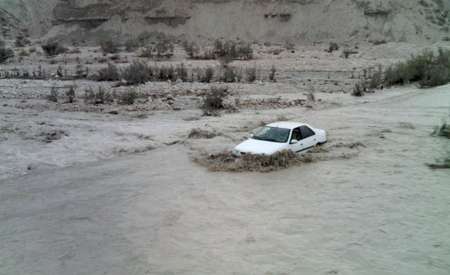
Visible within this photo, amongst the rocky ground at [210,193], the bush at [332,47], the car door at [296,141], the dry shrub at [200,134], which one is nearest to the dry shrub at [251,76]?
the rocky ground at [210,193]

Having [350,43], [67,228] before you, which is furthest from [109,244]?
[350,43]

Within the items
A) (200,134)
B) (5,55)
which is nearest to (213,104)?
(200,134)

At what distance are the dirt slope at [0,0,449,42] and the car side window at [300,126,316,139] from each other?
3092 cm

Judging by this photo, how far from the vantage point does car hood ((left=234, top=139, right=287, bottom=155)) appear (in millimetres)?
14632

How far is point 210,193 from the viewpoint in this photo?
13.4 metres

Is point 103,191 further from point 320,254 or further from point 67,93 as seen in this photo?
point 67,93

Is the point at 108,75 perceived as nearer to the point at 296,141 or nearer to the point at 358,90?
the point at 358,90

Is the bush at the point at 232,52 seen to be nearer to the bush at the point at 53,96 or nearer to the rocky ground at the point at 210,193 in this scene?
the rocky ground at the point at 210,193

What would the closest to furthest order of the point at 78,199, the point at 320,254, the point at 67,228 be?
the point at 320,254, the point at 67,228, the point at 78,199

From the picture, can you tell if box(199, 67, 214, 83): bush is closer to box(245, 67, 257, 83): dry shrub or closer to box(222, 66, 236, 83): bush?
box(222, 66, 236, 83): bush

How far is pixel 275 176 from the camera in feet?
47.4

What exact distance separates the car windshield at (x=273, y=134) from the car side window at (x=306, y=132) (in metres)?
0.71

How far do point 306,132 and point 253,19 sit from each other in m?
34.6

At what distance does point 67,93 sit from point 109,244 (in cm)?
1566
